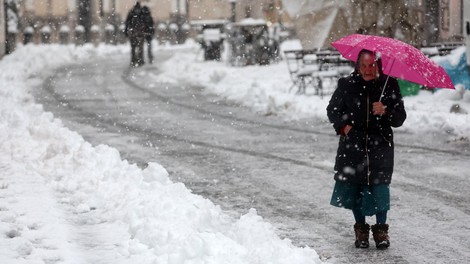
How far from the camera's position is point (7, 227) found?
6738mm

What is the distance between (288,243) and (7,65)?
22.7 metres

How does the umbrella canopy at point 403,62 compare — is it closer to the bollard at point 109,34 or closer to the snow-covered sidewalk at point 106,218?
the snow-covered sidewalk at point 106,218

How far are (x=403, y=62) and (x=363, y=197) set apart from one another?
3.38ft

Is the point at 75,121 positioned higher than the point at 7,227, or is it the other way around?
the point at 7,227

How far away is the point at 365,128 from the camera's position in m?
6.71

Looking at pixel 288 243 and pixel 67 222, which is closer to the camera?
pixel 288 243

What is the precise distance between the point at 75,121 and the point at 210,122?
7.37 ft

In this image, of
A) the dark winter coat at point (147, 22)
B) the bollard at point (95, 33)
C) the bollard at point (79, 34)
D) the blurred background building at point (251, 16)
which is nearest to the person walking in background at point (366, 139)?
the blurred background building at point (251, 16)

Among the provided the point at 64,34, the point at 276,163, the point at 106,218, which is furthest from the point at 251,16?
the point at 106,218

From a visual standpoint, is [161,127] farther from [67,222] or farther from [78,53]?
[78,53]

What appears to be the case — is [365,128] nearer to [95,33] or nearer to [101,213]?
[101,213]

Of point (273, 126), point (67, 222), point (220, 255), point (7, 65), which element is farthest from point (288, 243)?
point (7, 65)

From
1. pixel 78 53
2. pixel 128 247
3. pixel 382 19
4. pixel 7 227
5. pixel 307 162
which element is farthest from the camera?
pixel 78 53

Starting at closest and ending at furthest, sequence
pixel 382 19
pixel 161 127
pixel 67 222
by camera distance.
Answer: pixel 67 222, pixel 161 127, pixel 382 19
